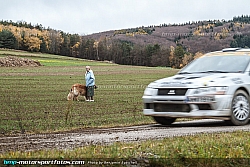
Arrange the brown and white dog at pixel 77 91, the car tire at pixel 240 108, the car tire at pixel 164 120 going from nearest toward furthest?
the car tire at pixel 240 108, the car tire at pixel 164 120, the brown and white dog at pixel 77 91

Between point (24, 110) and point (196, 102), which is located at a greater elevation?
point (196, 102)

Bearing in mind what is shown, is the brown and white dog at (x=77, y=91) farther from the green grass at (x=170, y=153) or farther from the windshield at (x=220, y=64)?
the green grass at (x=170, y=153)

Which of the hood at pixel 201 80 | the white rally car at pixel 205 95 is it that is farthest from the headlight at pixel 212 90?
the hood at pixel 201 80

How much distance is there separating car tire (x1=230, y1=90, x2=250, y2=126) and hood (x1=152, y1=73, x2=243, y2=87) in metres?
0.43

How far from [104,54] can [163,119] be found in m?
126

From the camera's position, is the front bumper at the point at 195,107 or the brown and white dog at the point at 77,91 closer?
the front bumper at the point at 195,107

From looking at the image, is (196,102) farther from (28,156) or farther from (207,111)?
(28,156)

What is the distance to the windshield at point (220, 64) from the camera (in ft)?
36.9

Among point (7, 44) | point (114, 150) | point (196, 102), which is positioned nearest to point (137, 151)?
point (114, 150)

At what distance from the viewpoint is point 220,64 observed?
11461 mm

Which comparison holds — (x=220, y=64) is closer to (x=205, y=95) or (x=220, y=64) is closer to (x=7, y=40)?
(x=205, y=95)

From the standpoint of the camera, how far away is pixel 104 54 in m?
137

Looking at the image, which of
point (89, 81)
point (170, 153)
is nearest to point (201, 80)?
point (170, 153)

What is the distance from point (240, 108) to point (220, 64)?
149cm
